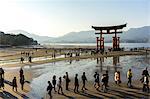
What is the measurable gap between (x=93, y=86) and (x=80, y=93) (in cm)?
282

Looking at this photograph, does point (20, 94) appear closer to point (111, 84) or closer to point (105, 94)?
point (105, 94)

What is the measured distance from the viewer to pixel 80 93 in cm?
2002

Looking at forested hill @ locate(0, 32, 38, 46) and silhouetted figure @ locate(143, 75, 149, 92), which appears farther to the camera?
forested hill @ locate(0, 32, 38, 46)

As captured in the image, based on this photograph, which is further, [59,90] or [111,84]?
[111,84]

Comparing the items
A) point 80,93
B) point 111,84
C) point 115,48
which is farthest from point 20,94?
point 115,48

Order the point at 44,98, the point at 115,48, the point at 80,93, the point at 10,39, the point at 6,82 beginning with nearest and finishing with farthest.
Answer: the point at 44,98, the point at 80,93, the point at 6,82, the point at 115,48, the point at 10,39

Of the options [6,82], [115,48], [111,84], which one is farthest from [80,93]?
[115,48]

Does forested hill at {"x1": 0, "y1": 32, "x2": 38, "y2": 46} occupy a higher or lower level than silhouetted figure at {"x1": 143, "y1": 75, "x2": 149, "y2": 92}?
higher

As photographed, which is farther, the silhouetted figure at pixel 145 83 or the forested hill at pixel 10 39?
the forested hill at pixel 10 39

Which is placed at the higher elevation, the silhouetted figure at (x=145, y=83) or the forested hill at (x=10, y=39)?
the forested hill at (x=10, y=39)

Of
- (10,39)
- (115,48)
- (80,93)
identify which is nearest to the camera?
(80,93)

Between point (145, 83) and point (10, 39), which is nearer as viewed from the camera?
point (145, 83)

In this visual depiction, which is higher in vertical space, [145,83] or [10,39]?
[10,39]

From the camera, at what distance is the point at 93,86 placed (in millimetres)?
22609
